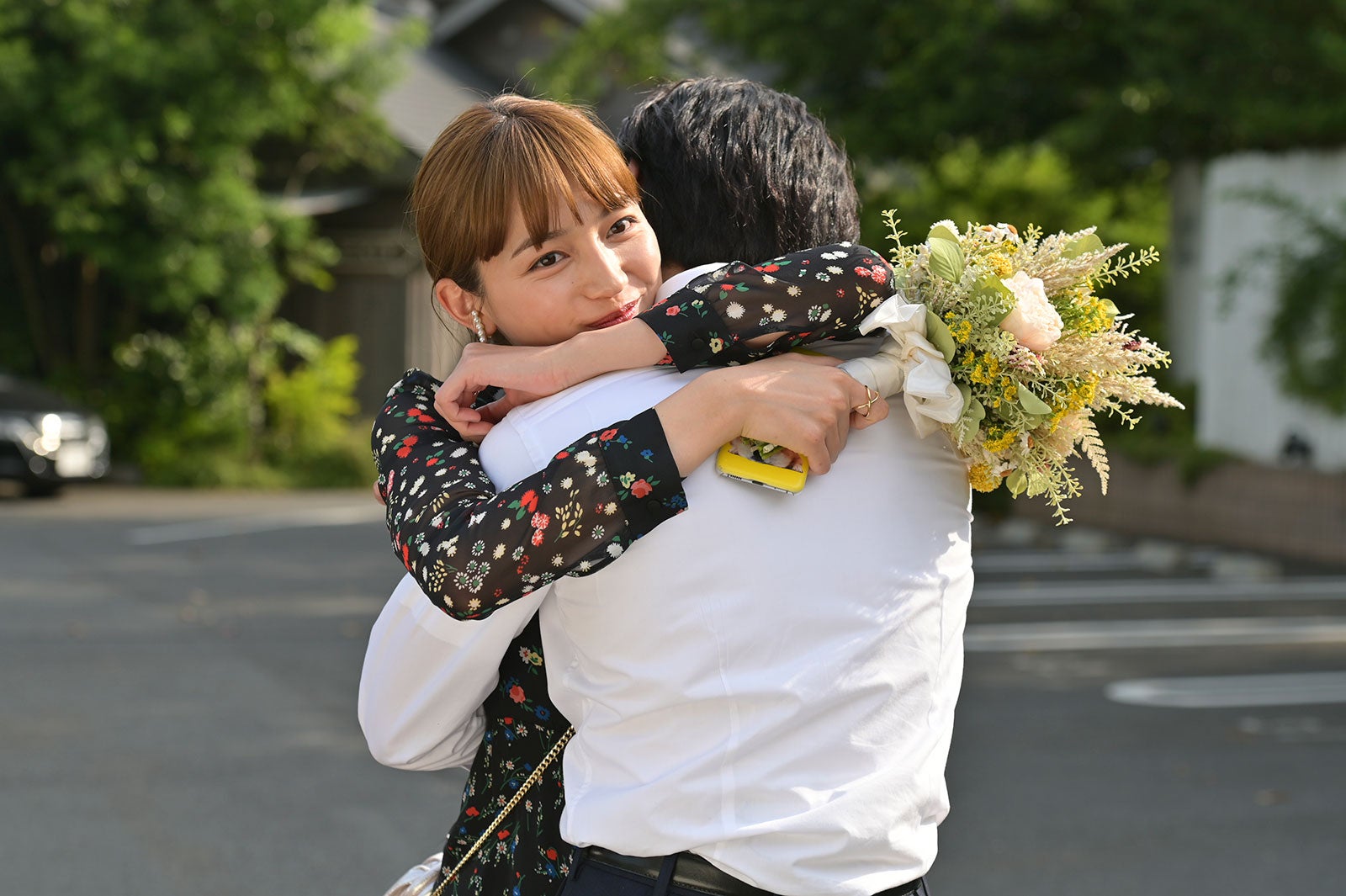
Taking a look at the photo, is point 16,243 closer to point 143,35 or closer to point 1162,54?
point 143,35

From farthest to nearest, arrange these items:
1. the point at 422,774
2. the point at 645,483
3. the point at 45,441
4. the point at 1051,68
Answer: the point at 45,441 → the point at 1051,68 → the point at 422,774 → the point at 645,483

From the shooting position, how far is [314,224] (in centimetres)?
2055

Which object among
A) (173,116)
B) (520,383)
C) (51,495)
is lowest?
(51,495)

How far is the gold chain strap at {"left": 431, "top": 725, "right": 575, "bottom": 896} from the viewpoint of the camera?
1.71 meters

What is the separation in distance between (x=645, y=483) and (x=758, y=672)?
0.21 m

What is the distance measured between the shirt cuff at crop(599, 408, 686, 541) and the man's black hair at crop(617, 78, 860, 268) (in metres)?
0.34

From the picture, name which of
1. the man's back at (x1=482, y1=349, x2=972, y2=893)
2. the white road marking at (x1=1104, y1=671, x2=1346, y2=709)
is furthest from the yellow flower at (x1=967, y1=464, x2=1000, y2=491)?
the white road marking at (x1=1104, y1=671, x2=1346, y2=709)

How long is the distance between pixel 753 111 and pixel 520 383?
0.41 metres

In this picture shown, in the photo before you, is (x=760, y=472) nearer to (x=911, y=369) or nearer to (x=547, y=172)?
(x=911, y=369)

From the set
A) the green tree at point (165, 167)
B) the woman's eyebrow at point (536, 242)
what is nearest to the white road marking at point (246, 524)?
the green tree at point (165, 167)

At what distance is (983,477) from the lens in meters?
1.73

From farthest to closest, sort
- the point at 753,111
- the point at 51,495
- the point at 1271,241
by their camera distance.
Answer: the point at 51,495 → the point at 1271,241 → the point at 753,111

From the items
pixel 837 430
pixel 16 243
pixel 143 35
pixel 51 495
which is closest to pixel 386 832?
pixel 837 430

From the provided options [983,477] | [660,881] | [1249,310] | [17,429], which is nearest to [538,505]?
[660,881]
